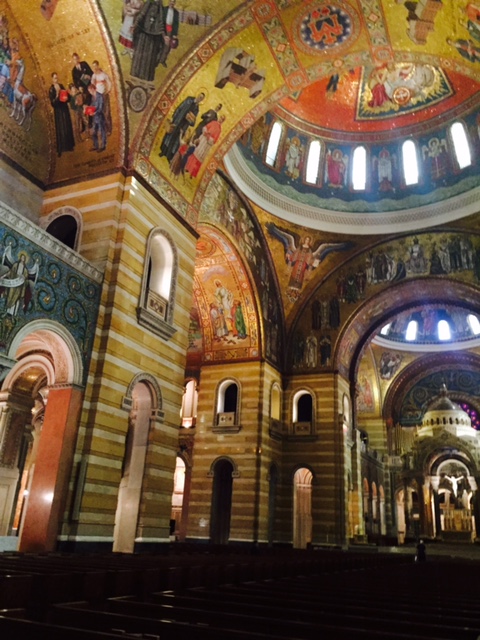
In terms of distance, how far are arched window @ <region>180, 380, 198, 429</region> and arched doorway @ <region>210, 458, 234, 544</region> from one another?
4023 millimetres

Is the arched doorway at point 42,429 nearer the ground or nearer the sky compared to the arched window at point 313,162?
nearer the ground

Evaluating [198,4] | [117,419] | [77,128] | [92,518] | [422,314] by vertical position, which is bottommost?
[92,518]

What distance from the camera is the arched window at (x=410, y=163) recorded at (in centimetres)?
2250

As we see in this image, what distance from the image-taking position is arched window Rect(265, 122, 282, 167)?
846 inches

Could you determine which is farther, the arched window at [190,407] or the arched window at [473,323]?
the arched window at [473,323]

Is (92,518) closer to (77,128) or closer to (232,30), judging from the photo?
(77,128)

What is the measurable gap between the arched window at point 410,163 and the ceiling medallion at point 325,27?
30.0 feet

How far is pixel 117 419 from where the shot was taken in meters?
11.8

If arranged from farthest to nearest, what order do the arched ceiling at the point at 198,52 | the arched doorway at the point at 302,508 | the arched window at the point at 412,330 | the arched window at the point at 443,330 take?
1. the arched window at the point at 412,330
2. the arched window at the point at 443,330
3. the arched doorway at the point at 302,508
4. the arched ceiling at the point at 198,52

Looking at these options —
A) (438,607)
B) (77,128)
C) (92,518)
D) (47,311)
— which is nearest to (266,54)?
(77,128)

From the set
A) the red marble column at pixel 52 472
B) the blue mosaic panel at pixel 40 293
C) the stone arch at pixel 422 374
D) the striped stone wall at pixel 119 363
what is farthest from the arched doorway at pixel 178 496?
the blue mosaic panel at pixel 40 293

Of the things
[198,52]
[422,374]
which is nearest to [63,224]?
[198,52]

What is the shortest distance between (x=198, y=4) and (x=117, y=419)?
9701 millimetres

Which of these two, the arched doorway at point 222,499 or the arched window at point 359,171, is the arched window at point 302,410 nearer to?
the arched doorway at point 222,499
